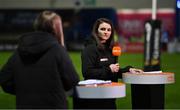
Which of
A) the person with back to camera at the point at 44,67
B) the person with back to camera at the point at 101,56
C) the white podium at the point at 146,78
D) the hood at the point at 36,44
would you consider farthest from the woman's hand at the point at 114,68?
the hood at the point at 36,44

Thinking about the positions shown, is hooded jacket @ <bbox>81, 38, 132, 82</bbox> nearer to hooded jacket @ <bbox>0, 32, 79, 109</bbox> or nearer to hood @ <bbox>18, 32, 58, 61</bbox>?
hooded jacket @ <bbox>0, 32, 79, 109</bbox>

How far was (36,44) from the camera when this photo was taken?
5.67 metres

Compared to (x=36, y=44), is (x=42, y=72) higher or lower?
lower

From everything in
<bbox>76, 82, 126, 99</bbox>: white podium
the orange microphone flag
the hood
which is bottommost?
<bbox>76, 82, 126, 99</bbox>: white podium

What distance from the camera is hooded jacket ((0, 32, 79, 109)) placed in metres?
5.67

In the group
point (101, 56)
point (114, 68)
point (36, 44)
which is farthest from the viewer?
point (101, 56)

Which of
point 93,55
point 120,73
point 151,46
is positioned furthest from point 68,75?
point 151,46

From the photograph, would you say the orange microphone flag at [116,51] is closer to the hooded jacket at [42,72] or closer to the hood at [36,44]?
the hooded jacket at [42,72]

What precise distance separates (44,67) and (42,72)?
54mm

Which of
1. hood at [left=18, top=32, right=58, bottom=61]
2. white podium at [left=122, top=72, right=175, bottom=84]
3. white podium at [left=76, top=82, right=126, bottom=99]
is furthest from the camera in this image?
white podium at [left=122, top=72, right=175, bottom=84]

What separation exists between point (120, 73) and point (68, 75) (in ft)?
6.60

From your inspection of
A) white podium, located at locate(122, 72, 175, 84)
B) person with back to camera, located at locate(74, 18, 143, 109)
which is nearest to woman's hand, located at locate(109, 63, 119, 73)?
person with back to camera, located at locate(74, 18, 143, 109)

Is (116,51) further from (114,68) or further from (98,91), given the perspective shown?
(98,91)

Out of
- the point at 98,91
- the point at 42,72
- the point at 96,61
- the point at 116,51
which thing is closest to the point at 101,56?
the point at 96,61
